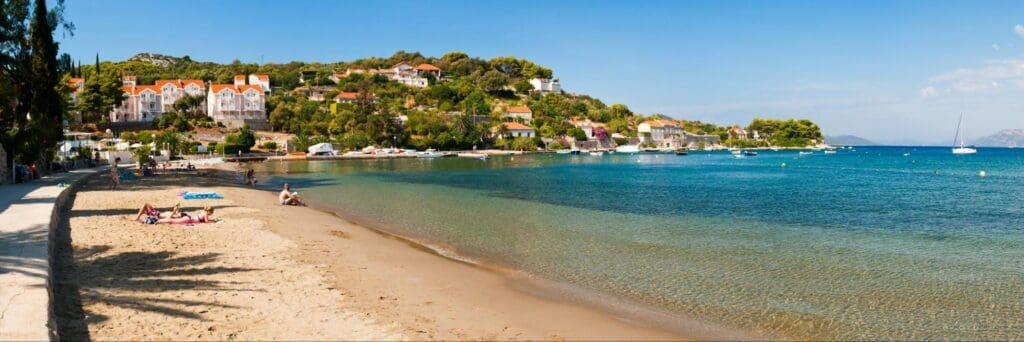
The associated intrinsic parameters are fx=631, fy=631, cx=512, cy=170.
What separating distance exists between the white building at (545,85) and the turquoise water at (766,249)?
128008 millimetres

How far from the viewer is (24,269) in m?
8.31

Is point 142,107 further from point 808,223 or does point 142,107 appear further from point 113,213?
point 808,223

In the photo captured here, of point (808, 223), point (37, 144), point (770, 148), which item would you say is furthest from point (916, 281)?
point (770, 148)

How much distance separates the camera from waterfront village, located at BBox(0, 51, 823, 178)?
249 ft

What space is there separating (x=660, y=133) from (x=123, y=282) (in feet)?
443

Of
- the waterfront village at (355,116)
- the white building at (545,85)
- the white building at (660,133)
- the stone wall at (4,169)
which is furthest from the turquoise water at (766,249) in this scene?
the white building at (545,85)

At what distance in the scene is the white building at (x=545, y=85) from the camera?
158 meters

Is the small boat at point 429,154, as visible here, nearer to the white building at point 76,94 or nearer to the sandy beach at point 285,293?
the white building at point 76,94

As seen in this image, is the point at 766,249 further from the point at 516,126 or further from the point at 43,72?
the point at 516,126

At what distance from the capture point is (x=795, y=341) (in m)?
8.06

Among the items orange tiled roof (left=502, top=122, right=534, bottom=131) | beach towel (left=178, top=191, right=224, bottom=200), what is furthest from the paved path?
orange tiled roof (left=502, top=122, right=534, bottom=131)

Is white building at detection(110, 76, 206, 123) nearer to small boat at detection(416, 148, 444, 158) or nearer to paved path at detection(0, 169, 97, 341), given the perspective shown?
small boat at detection(416, 148, 444, 158)

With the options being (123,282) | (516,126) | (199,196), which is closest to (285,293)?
(123,282)

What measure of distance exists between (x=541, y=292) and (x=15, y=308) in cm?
683
